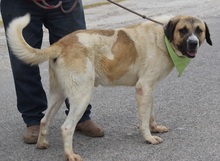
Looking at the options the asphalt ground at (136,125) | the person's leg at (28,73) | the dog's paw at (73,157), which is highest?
the person's leg at (28,73)

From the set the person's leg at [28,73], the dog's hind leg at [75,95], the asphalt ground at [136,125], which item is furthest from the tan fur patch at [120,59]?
the person's leg at [28,73]

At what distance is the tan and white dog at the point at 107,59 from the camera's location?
171 inches

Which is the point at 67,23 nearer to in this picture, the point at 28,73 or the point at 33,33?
the point at 33,33

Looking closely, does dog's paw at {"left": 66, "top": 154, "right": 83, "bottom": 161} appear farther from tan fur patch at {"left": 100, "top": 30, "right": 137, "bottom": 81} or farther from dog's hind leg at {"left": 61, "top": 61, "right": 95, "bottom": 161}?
tan fur patch at {"left": 100, "top": 30, "right": 137, "bottom": 81}

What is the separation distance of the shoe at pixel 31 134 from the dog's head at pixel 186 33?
171cm

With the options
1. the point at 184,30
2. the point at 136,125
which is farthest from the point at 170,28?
the point at 136,125

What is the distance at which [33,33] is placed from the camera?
16.0 feet

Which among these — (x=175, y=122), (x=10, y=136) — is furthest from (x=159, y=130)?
(x=10, y=136)

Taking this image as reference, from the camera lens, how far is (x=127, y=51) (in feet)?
15.1

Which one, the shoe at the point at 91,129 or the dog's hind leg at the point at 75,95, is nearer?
the dog's hind leg at the point at 75,95

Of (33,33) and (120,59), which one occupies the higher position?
(33,33)

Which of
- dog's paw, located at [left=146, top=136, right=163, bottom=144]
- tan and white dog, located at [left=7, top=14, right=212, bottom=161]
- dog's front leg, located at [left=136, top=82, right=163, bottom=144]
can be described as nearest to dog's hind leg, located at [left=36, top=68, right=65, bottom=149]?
tan and white dog, located at [left=7, top=14, right=212, bottom=161]

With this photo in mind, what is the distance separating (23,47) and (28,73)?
29.9 inches

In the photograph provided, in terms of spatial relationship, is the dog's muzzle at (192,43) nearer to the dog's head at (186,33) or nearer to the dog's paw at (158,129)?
the dog's head at (186,33)
